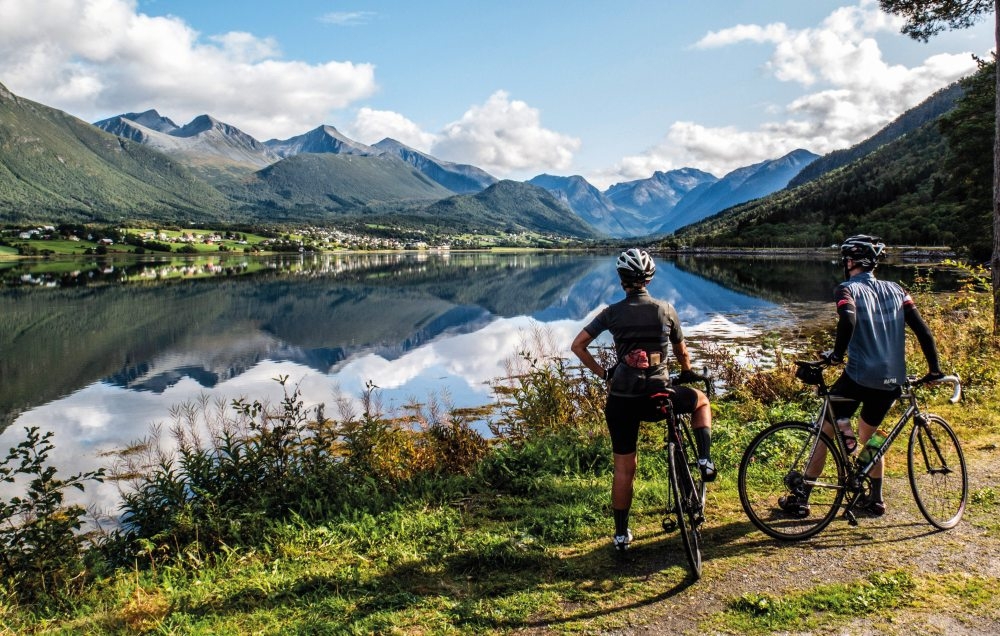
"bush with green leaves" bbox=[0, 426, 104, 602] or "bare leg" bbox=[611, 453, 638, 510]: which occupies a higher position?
"bare leg" bbox=[611, 453, 638, 510]

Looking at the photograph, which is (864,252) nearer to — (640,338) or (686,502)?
(640,338)

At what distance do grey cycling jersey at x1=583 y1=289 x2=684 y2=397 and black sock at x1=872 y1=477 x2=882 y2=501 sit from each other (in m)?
3.46

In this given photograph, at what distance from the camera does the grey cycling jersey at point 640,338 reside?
6.38m

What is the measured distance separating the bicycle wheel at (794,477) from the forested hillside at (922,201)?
160 feet

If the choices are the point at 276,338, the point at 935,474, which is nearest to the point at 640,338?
the point at 935,474

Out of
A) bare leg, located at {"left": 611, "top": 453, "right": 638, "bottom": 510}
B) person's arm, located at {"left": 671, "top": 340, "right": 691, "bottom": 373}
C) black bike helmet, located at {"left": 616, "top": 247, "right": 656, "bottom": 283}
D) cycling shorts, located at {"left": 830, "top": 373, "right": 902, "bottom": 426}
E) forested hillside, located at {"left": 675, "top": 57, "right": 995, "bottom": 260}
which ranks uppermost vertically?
forested hillside, located at {"left": 675, "top": 57, "right": 995, "bottom": 260}

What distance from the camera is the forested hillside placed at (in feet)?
163

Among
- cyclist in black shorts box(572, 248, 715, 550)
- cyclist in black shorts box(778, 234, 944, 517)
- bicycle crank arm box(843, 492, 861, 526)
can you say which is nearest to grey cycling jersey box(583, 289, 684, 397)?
cyclist in black shorts box(572, 248, 715, 550)

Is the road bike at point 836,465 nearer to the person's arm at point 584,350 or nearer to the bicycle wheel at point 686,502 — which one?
the bicycle wheel at point 686,502

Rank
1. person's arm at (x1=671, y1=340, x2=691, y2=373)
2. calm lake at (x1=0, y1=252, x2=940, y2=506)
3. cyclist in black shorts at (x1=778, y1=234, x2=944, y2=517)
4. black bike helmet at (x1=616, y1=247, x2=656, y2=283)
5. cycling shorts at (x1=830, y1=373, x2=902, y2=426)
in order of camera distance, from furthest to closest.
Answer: calm lake at (x1=0, y1=252, x2=940, y2=506)
cycling shorts at (x1=830, y1=373, x2=902, y2=426)
cyclist in black shorts at (x1=778, y1=234, x2=944, y2=517)
person's arm at (x1=671, y1=340, x2=691, y2=373)
black bike helmet at (x1=616, y1=247, x2=656, y2=283)

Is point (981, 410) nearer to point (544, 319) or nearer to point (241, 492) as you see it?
point (241, 492)

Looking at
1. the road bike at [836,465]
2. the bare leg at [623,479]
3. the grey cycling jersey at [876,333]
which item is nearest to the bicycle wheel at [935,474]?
the road bike at [836,465]

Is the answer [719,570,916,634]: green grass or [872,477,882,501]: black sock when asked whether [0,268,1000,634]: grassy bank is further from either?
[872,477,882,501]: black sock

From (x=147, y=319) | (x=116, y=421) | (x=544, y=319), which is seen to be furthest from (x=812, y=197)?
(x=116, y=421)
